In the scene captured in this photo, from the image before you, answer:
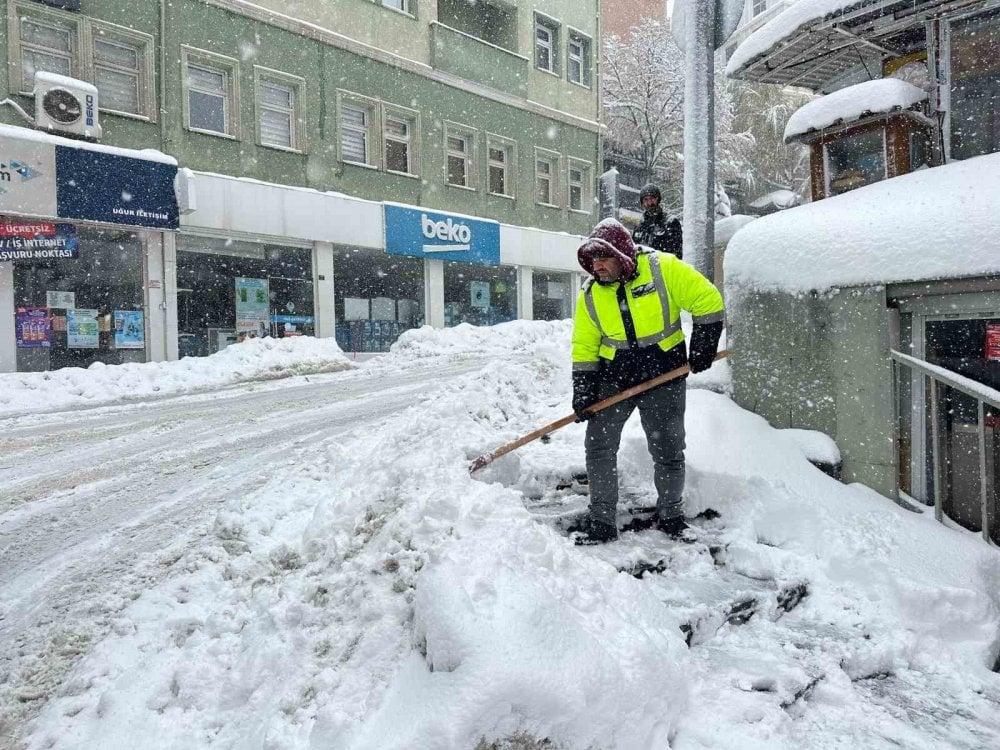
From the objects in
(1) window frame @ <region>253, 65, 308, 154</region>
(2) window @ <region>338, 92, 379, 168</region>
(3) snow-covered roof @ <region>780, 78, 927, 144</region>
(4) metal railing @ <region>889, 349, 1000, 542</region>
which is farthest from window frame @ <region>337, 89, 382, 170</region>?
(4) metal railing @ <region>889, 349, 1000, 542</region>

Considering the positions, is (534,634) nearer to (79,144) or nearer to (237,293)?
(79,144)

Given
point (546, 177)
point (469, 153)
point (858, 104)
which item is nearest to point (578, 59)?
point (546, 177)

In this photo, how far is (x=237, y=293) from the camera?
1391cm

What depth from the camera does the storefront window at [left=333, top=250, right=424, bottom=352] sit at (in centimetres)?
1580

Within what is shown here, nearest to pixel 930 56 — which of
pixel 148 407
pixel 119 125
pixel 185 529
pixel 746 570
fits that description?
pixel 746 570

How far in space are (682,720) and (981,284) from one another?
2.91 meters

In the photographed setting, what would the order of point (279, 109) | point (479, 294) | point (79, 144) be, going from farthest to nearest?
point (479, 294), point (279, 109), point (79, 144)

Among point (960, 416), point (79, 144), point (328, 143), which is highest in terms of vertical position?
point (328, 143)

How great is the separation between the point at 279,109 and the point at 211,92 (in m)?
1.44

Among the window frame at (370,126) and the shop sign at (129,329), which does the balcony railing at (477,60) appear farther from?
the shop sign at (129,329)

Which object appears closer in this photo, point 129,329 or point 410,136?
point 129,329

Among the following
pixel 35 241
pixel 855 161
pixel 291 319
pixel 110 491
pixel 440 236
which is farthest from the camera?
pixel 440 236

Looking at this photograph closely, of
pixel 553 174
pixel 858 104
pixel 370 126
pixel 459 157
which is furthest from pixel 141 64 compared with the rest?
pixel 858 104

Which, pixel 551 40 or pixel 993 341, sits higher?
pixel 551 40
